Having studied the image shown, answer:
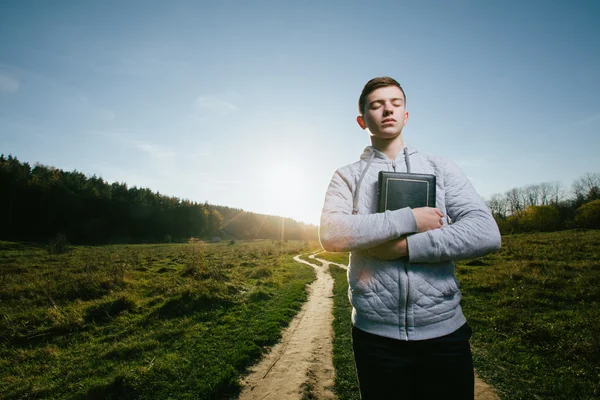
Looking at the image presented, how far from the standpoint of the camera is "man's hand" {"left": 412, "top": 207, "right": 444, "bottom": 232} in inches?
62.5

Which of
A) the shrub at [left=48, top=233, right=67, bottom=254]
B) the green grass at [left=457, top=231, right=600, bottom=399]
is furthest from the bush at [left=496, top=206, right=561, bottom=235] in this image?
→ the shrub at [left=48, top=233, right=67, bottom=254]

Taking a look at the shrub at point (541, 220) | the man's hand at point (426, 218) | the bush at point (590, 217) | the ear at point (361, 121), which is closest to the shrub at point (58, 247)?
the ear at point (361, 121)

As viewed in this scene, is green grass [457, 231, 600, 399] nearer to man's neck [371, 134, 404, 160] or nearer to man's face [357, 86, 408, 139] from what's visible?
man's neck [371, 134, 404, 160]

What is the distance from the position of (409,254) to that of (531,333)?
834 cm

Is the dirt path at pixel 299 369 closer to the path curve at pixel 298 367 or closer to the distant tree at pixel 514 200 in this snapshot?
the path curve at pixel 298 367

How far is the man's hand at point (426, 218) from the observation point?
5.21ft

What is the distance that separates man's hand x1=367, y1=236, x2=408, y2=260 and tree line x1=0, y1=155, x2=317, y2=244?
183 feet

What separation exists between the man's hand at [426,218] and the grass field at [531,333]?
4830 millimetres

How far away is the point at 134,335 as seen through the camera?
7.91m

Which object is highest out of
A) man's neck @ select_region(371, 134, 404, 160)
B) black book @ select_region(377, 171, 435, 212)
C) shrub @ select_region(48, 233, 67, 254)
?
man's neck @ select_region(371, 134, 404, 160)

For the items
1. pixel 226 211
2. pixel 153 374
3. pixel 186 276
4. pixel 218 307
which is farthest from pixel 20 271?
pixel 226 211

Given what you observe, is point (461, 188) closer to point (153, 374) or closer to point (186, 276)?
point (153, 374)

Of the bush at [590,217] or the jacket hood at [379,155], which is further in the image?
the bush at [590,217]

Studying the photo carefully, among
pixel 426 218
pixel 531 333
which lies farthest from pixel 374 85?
pixel 531 333
